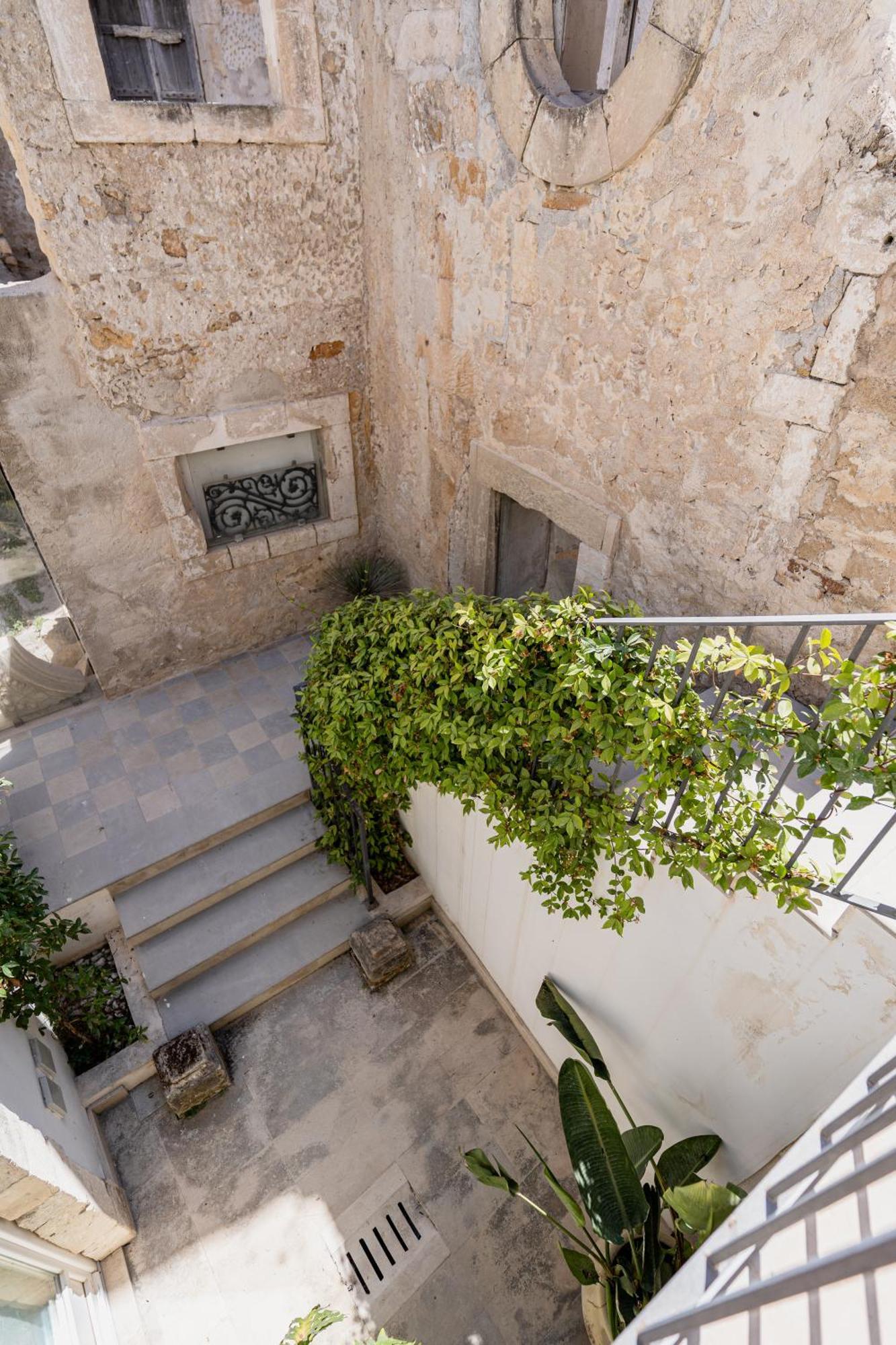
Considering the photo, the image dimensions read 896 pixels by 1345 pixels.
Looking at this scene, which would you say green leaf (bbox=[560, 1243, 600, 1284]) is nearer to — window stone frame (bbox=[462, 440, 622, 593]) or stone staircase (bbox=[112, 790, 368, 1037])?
stone staircase (bbox=[112, 790, 368, 1037])

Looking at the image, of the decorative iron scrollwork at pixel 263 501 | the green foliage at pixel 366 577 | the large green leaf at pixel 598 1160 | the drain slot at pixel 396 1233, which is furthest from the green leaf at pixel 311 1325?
the decorative iron scrollwork at pixel 263 501

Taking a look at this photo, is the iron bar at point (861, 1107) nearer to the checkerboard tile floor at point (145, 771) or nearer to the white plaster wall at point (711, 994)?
the white plaster wall at point (711, 994)

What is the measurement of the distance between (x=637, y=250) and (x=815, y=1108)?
140 inches

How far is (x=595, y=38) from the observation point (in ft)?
11.4

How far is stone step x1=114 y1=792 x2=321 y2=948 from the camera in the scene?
169 inches

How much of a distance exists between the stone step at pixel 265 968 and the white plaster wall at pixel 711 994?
1256 mm

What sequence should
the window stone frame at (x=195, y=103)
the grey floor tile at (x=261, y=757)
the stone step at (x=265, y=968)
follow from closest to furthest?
the window stone frame at (x=195, y=103), the stone step at (x=265, y=968), the grey floor tile at (x=261, y=757)

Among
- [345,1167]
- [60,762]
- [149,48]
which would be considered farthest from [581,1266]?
[149,48]

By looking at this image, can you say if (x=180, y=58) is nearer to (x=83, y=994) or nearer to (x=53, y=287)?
(x=53, y=287)

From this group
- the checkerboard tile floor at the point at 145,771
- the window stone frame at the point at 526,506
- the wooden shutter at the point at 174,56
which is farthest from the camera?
the wooden shutter at the point at 174,56

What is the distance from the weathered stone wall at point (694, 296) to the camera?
7.32ft

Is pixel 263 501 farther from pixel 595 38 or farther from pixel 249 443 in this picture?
pixel 595 38

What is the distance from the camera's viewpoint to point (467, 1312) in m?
3.23

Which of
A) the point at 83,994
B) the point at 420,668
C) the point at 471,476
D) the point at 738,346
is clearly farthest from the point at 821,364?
the point at 83,994
